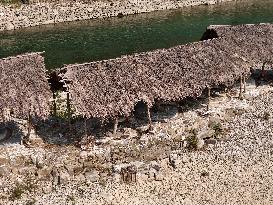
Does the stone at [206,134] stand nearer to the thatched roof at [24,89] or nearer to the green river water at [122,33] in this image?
the thatched roof at [24,89]

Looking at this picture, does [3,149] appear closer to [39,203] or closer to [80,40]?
[39,203]

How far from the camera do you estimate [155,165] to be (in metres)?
26.0

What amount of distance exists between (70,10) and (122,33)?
359 inches

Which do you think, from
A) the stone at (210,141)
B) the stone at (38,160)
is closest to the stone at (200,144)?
the stone at (210,141)

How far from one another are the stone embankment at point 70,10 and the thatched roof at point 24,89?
95.4 feet

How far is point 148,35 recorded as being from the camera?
53688 mm

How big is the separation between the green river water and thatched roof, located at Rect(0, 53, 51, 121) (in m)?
16.3

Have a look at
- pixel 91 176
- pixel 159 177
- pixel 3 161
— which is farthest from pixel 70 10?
pixel 159 177

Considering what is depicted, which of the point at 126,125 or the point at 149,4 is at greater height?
the point at 149,4

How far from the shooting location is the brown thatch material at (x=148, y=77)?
88.0 ft

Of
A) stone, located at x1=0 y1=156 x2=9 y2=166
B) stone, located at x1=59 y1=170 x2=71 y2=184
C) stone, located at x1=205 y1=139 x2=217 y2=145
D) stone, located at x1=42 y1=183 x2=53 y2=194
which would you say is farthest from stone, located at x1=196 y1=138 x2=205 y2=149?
stone, located at x1=0 y1=156 x2=9 y2=166

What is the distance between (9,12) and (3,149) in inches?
1339

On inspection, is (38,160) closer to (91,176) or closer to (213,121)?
(91,176)

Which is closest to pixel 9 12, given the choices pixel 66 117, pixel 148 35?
pixel 148 35
